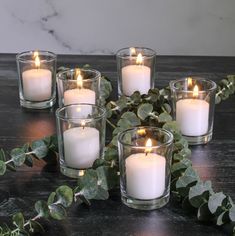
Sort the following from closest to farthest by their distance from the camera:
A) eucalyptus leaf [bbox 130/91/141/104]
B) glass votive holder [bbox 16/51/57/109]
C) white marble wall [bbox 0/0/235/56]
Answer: eucalyptus leaf [bbox 130/91/141/104] < glass votive holder [bbox 16/51/57/109] < white marble wall [bbox 0/0/235/56]

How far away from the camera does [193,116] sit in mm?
1108

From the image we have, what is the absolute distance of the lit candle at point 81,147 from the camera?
Answer: 963 millimetres

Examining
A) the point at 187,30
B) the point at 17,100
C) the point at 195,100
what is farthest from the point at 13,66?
the point at 187,30

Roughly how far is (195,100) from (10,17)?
138cm

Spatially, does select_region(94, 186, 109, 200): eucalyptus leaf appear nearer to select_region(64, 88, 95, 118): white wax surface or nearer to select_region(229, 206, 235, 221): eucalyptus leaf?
select_region(229, 206, 235, 221): eucalyptus leaf

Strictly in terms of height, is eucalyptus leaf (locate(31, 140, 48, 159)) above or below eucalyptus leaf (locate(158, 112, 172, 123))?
below

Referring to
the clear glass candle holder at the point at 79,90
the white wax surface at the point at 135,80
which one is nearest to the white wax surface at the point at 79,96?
the clear glass candle holder at the point at 79,90

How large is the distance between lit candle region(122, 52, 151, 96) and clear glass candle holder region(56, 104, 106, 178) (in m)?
0.33

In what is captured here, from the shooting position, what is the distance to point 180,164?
0.89m

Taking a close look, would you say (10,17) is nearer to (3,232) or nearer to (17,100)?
(17,100)

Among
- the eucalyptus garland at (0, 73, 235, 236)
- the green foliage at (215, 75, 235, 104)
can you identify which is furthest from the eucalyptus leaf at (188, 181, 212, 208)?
the green foliage at (215, 75, 235, 104)

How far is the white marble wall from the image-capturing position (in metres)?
2.30

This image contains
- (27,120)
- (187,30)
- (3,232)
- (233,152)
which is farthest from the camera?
(187,30)

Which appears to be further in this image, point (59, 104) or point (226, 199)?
point (59, 104)
